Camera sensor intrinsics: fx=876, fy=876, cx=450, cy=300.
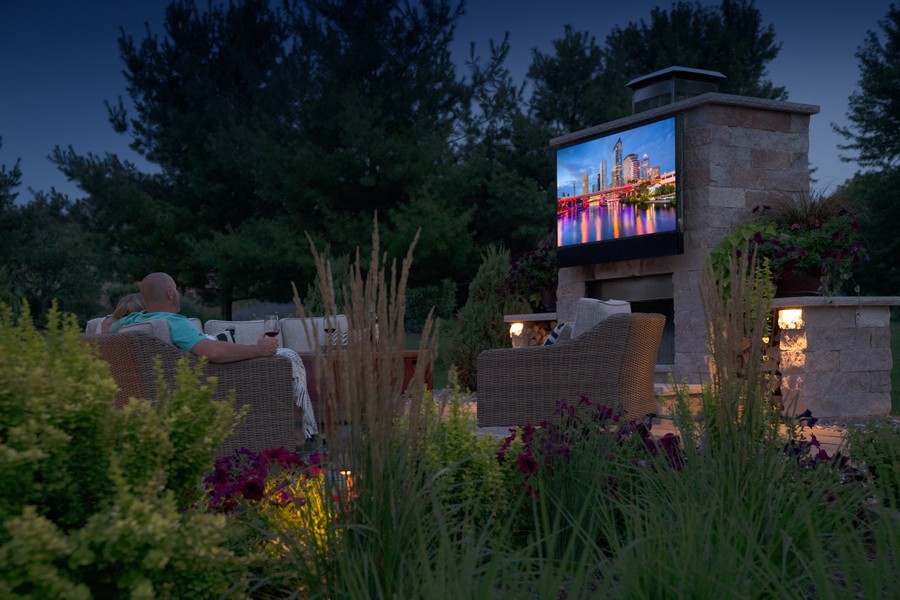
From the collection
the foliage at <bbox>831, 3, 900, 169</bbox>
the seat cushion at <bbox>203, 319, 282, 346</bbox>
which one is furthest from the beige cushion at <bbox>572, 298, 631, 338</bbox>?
the foliage at <bbox>831, 3, 900, 169</bbox>

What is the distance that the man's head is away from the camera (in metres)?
4.56

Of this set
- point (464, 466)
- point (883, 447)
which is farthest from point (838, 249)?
point (464, 466)

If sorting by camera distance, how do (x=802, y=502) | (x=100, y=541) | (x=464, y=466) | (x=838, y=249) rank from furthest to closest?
(x=838, y=249)
(x=464, y=466)
(x=802, y=502)
(x=100, y=541)

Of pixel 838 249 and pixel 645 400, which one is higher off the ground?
pixel 838 249

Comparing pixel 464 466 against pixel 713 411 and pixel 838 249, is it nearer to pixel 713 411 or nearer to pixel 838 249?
pixel 713 411

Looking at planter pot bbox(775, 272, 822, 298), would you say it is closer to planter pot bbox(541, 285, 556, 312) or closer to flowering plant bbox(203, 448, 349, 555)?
planter pot bbox(541, 285, 556, 312)

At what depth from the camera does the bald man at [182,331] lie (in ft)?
14.6

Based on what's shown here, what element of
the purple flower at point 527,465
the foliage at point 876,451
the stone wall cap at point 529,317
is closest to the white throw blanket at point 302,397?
the purple flower at point 527,465

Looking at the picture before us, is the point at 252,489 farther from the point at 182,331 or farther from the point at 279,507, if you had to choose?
the point at 182,331

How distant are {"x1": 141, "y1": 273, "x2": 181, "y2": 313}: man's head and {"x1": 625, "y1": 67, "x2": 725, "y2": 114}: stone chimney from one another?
18.3 feet

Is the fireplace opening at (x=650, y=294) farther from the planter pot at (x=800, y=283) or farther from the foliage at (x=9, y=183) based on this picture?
the foliage at (x=9, y=183)

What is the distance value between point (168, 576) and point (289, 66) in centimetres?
1518

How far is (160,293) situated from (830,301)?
5017mm

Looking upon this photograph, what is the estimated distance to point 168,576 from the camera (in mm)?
1552
